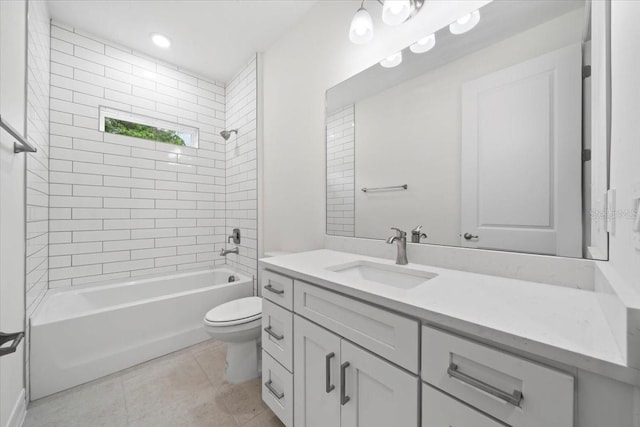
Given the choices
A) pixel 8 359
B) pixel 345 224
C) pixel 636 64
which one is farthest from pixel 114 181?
pixel 636 64

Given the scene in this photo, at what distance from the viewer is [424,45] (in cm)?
125

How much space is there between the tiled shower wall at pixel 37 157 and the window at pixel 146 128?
410mm

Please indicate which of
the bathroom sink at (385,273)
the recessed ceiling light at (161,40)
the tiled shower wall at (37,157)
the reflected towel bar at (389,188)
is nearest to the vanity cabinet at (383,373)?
the bathroom sink at (385,273)

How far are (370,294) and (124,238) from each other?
2.62 meters

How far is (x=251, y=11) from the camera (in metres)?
1.96

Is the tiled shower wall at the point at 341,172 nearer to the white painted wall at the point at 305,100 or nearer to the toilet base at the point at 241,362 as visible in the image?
the white painted wall at the point at 305,100

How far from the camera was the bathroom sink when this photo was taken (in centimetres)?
113

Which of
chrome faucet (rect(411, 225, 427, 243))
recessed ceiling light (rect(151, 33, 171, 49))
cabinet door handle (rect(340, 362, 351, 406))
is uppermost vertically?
recessed ceiling light (rect(151, 33, 171, 49))

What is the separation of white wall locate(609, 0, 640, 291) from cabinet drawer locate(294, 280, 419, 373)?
19.4 inches

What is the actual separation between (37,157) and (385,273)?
248cm

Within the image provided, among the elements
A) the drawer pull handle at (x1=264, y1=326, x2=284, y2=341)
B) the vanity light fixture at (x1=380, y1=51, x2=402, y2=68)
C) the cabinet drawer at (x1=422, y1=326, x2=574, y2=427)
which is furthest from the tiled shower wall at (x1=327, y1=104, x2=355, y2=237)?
the cabinet drawer at (x1=422, y1=326, x2=574, y2=427)

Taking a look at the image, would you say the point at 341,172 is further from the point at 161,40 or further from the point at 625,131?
the point at 161,40

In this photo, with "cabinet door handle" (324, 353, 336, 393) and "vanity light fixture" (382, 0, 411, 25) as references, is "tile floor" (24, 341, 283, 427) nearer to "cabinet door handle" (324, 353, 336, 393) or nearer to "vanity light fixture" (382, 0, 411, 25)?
"cabinet door handle" (324, 353, 336, 393)

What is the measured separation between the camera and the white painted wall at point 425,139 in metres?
0.98
